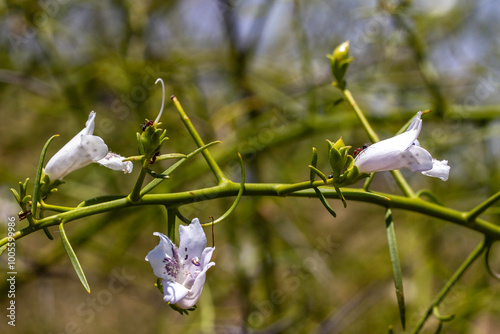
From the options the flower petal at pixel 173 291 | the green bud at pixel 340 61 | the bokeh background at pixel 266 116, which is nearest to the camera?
the flower petal at pixel 173 291

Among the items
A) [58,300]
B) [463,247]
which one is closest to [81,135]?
[463,247]

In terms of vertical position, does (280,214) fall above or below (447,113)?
below

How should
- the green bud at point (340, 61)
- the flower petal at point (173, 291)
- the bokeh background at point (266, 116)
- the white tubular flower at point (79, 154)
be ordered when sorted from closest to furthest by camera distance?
the flower petal at point (173, 291) < the white tubular flower at point (79, 154) < the green bud at point (340, 61) < the bokeh background at point (266, 116)

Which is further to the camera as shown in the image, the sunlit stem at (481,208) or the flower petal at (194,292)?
the sunlit stem at (481,208)

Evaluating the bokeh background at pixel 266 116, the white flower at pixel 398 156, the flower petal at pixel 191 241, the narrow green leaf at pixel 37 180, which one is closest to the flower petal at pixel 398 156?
the white flower at pixel 398 156

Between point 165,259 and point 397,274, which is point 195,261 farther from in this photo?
point 397,274

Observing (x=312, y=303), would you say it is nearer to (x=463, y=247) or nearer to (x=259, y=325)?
(x=259, y=325)

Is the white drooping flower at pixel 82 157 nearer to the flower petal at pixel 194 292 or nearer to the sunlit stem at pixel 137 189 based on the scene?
the sunlit stem at pixel 137 189
